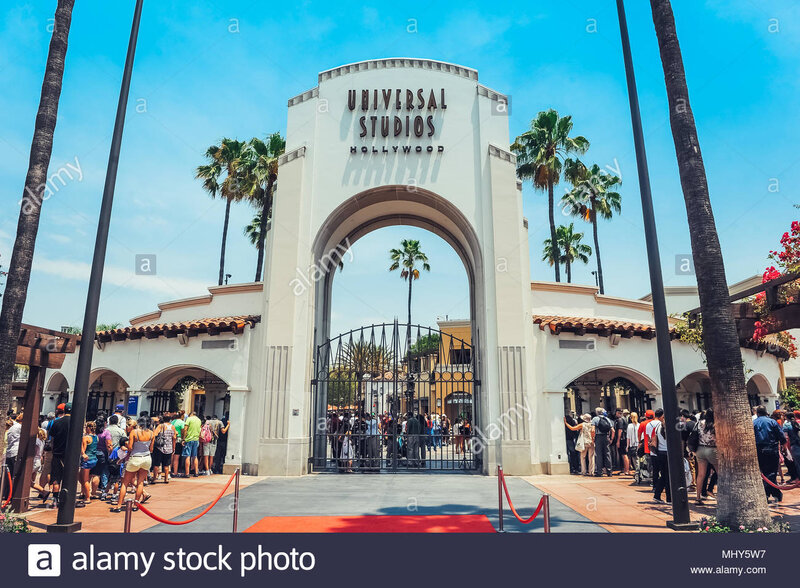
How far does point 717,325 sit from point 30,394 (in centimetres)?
1221

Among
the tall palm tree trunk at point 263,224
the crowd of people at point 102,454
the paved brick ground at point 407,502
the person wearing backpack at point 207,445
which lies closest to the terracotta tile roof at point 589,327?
the paved brick ground at point 407,502

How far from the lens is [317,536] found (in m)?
5.67

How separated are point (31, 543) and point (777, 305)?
11449mm

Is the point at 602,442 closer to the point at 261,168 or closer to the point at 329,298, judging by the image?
the point at 329,298

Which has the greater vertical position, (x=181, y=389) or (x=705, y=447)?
(x=181, y=389)

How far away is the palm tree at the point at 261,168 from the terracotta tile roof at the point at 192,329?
36.0 ft

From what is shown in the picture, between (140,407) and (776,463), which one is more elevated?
(140,407)

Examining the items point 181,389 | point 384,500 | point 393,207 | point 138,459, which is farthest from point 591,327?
Result: point 181,389

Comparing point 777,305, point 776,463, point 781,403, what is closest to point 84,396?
point 777,305

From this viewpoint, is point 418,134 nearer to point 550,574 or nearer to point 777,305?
point 777,305

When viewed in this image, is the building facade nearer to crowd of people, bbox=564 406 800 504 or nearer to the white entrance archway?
the white entrance archway

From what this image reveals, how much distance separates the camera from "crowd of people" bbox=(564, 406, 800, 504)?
9.63m

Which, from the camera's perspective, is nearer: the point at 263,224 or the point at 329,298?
the point at 329,298

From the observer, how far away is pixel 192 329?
16.2 meters
